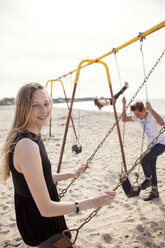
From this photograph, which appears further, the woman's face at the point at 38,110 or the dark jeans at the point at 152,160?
the dark jeans at the point at 152,160

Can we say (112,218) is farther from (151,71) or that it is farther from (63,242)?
(151,71)

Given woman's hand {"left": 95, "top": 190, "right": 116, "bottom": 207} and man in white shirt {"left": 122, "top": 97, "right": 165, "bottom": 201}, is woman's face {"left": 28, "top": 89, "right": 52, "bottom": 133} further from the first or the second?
man in white shirt {"left": 122, "top": 97, "right": 165, "bottom": 201}

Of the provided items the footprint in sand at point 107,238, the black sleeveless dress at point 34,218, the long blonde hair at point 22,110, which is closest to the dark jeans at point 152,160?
the footprint in sand at point 107,238

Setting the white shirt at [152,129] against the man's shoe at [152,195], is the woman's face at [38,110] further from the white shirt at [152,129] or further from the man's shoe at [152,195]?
the man's shoe at [152,195]

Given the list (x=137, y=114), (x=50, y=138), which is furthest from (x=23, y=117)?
(x=50, y=138)

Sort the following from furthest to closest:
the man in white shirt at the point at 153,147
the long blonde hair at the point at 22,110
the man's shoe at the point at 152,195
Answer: the man's shoe at the point at 152,195 < the man in white shirt at the point at 153,147 < the long blonde hair at the point at 22,110

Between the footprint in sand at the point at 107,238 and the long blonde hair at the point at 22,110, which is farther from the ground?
the long blonde hair at the point at 22,110

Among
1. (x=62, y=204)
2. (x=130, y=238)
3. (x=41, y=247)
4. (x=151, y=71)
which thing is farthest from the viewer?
(x=151, y=71)

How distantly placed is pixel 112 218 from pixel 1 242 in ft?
4.95

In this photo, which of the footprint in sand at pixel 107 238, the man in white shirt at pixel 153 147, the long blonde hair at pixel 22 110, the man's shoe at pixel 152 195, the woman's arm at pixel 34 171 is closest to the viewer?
the woman's arm at pixel 34 171

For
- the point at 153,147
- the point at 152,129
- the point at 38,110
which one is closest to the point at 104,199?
the point at 38,110

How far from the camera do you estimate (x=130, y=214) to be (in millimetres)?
2848

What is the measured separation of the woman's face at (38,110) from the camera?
1.33 m

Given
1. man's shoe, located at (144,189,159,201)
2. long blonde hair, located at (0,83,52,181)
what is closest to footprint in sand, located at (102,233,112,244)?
man's shoe, located at (144,189,159,201)
